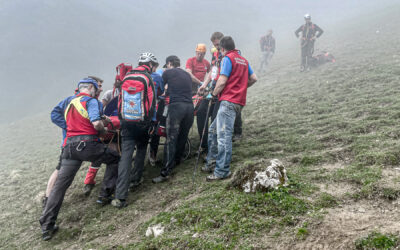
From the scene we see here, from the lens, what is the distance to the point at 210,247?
316 centimetres

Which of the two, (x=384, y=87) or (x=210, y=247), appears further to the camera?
(x=384, y=87)

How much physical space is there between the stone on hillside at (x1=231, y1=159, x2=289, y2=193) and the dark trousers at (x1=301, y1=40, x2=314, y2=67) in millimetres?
13903

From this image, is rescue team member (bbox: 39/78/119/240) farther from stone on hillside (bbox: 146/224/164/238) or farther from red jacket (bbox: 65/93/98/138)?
stone on hillside (bbox: 146/224/164/238)

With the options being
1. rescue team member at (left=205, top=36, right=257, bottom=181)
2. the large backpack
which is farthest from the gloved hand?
rescue team member at (left=205, top=36, right=257, bottom=181)

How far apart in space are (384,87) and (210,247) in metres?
9.33

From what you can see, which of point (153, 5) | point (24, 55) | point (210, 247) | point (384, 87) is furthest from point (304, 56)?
point (153, 5)

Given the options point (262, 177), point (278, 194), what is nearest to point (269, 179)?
point (262, 177)

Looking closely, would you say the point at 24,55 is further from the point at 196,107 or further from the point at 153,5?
the point at 196,107

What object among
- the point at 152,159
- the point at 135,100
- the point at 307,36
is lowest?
the point at 152,159

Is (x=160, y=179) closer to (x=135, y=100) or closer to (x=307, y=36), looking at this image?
(x=135, y=100)

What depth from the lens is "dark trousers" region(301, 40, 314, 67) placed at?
51.7ft

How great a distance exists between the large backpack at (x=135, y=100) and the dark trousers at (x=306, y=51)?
1351 cm

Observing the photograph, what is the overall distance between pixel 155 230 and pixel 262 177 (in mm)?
1846

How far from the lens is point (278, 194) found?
3760 millimetres
